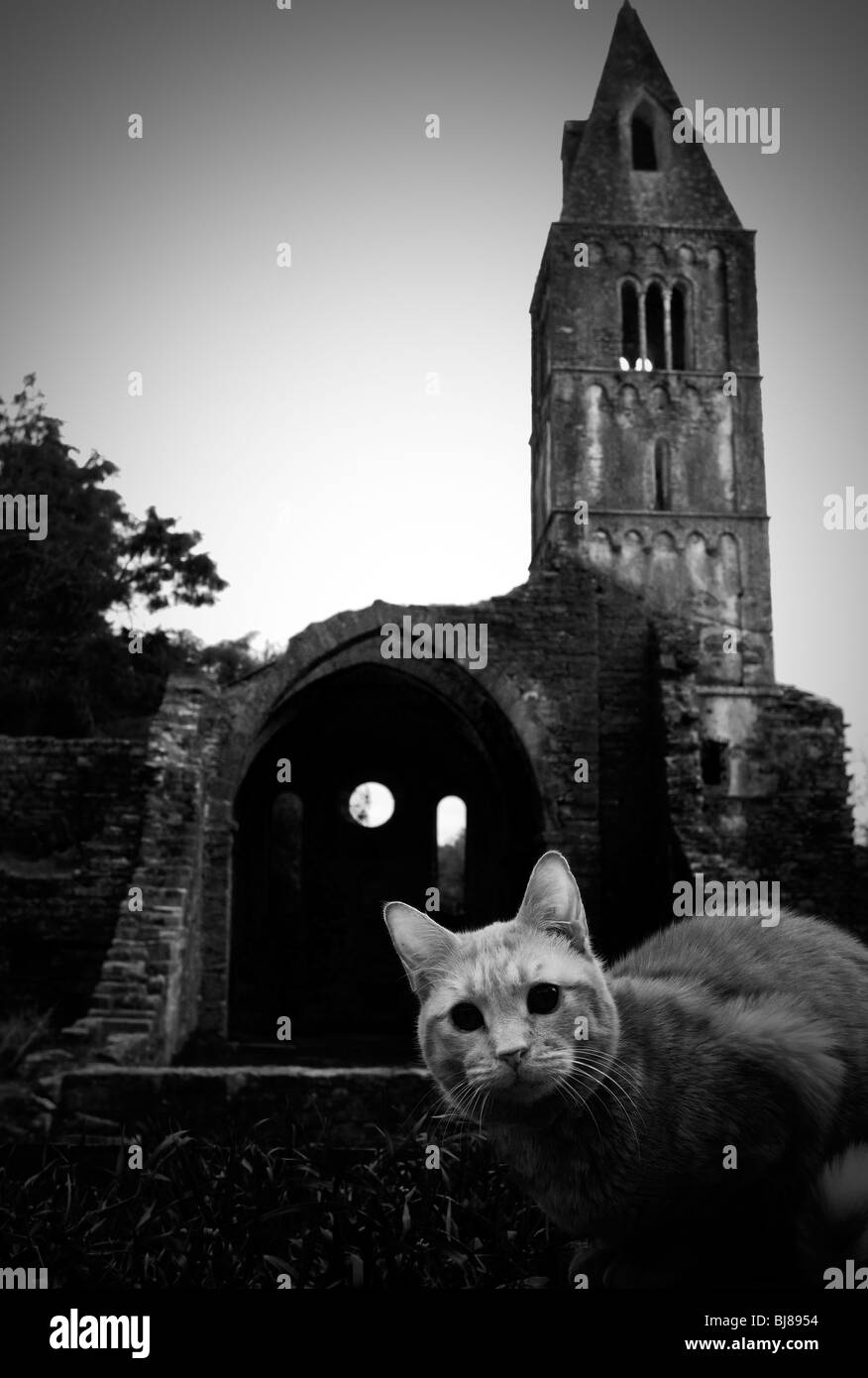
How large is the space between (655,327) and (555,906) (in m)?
42.5

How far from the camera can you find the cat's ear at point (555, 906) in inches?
83.0

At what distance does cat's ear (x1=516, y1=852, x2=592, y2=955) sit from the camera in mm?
2107

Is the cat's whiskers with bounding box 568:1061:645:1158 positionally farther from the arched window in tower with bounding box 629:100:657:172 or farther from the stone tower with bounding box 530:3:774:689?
the arched window in tower with bounding box 629:100:657:172

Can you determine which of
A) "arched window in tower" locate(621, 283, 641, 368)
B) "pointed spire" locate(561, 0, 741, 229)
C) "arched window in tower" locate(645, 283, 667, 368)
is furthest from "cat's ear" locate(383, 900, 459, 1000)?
"pointed spire" locate(561, 0, 741, 229)

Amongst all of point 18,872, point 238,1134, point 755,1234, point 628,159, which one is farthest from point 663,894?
point 628,159

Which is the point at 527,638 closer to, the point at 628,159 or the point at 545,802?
the point at 545,802

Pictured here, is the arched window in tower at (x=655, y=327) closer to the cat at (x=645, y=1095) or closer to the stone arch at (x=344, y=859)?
the stone arch at (x=344, y=859)

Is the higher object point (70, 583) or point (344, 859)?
point (70, 583)

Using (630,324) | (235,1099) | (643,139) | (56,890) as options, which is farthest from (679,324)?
(235,1099)

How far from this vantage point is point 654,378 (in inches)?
1577

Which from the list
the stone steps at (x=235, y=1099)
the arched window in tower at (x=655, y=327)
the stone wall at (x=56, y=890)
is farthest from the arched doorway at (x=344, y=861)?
the arched window in tower at (x=655, y=327)

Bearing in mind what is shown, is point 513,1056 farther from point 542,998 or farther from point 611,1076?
point 611,1076

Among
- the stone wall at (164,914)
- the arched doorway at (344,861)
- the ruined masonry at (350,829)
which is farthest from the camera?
the arched doorway at (344,861)

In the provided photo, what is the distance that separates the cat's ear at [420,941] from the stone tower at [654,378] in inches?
1410
